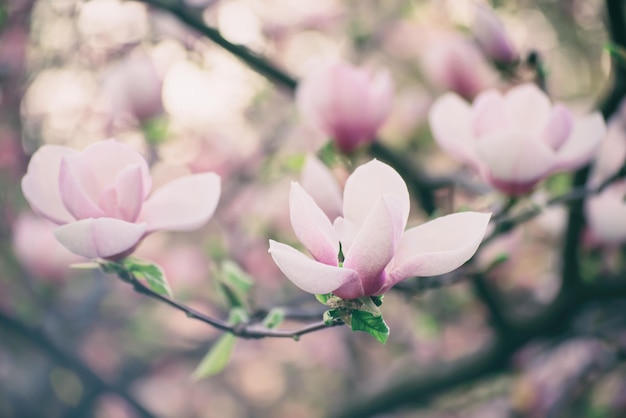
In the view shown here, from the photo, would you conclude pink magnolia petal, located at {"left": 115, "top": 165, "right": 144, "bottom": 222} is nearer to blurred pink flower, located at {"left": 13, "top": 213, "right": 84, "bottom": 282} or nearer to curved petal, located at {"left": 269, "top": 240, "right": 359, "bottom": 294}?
curved petal, located at {"left": 269, "top": 240, "right": 359, "bottom": 294}

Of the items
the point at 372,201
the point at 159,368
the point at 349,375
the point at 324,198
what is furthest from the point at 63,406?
the point at 372,201

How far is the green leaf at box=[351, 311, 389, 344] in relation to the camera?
1.54 feet

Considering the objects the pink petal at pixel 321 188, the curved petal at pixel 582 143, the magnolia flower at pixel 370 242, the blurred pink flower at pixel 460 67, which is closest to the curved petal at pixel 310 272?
the magnolia flower at pixel 370 242

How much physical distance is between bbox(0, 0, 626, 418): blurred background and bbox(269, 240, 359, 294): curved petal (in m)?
0.25

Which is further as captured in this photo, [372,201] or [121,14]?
[121,14]

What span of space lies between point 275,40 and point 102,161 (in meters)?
1.94

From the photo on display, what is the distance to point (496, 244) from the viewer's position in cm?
116

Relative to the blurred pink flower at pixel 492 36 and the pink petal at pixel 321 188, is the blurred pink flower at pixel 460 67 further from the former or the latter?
the pink petal at pixel 321 188

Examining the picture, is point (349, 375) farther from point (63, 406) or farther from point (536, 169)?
point (536, 169)

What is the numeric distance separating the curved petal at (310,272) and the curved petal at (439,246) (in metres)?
0.05

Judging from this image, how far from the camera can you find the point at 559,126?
0.65 metres

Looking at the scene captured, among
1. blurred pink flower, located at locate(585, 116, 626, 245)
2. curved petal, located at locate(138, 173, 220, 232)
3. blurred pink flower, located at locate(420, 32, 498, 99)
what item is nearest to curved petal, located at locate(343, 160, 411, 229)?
curved petal, located at locate(138, 173, 220, 232)

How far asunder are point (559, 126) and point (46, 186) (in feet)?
1.79

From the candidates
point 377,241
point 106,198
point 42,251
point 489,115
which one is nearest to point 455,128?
point 489,115
